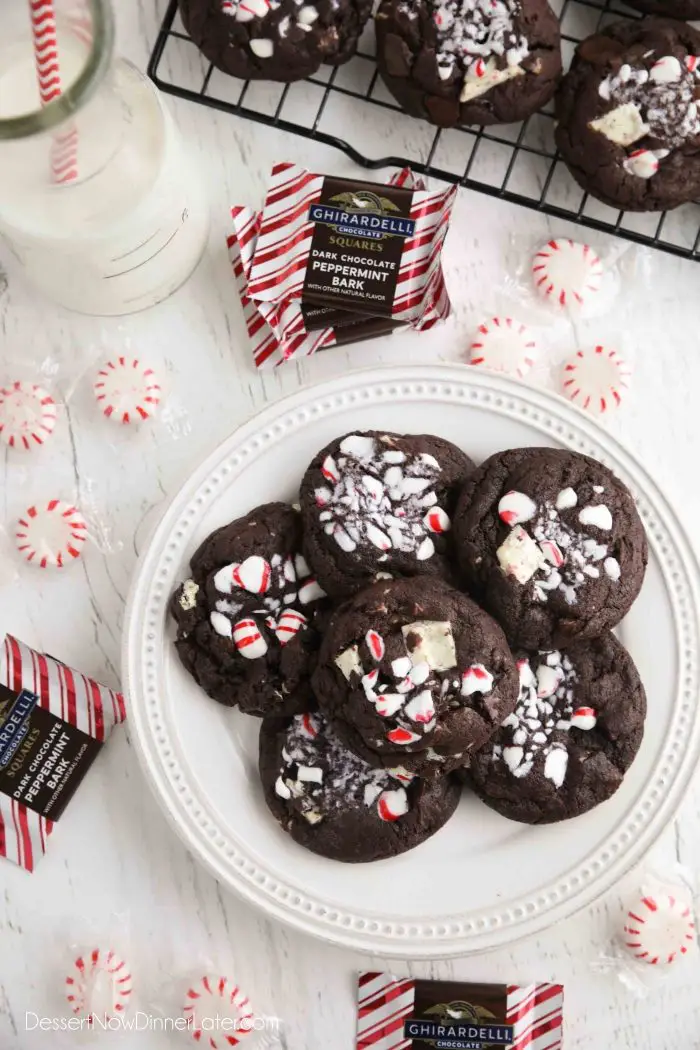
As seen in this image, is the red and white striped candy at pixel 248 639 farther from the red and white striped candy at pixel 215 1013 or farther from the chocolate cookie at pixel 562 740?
the red and white striped candy at pixel 215 1013

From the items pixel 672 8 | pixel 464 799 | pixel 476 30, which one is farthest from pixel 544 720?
pixel 672 8

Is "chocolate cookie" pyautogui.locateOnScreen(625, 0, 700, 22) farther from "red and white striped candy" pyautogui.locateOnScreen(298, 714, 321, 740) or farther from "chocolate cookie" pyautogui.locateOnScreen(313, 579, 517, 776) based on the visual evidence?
"red and white striped candy" pyautogui.locateOnScreen(298, 714, 321, 740)

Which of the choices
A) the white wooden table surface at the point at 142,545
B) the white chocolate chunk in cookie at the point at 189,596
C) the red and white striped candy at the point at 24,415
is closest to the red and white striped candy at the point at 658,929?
the white wooden table surface at the point at 142,545

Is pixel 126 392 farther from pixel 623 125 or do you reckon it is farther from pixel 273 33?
pixel 623 125

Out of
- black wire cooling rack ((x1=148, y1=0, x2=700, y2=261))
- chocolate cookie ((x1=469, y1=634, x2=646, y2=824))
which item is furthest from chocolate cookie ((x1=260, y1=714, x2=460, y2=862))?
black wire cooling rack ((x1=148, y1=0, x2=700, y2=261))

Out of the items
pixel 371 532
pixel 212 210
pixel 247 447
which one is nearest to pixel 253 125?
pixel 212 210
